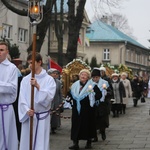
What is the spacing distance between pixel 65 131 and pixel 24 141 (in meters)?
5.94

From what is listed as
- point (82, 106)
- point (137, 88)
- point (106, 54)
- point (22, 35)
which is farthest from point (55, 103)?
point (106, 54)

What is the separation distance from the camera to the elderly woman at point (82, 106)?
968 centimetres

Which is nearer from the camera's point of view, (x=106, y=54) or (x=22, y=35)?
(x=22, y=35)

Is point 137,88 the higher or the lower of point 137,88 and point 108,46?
the lower

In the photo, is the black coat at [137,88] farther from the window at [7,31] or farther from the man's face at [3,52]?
the man's face at [3,52]

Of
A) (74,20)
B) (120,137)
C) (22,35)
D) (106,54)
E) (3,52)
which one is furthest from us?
(106,54)

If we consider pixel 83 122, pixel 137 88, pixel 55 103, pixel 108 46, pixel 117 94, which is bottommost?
pixel 83 122

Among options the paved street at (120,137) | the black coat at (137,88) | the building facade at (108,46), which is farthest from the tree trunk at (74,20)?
the building facade at (108,46)

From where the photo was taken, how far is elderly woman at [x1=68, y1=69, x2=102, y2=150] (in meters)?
9.68

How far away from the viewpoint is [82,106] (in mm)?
9734

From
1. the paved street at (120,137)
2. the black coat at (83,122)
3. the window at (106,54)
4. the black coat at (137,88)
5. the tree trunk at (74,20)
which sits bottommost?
the paved street at (120,137)

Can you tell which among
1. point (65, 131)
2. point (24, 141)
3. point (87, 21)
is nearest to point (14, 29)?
point (87, 21)

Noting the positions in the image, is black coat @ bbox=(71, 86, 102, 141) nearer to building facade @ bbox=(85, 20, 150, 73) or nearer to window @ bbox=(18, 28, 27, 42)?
window @ bbox=(18, 28, 27, 42)

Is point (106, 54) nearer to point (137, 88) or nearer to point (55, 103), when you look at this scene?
point (137, 88)
